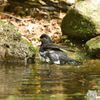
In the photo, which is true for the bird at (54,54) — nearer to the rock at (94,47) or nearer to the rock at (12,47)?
the rock at (12,47)

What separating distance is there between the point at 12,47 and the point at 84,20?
2933mm

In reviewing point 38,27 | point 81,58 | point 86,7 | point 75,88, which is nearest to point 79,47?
point 81,58

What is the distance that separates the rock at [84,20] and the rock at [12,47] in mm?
2165

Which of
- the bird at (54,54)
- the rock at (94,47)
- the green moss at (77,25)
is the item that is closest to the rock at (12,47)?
the bird at (54,54)

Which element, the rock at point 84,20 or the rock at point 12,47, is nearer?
the rock at point 12,47

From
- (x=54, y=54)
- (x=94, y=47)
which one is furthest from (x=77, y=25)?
(x=54, y=54)

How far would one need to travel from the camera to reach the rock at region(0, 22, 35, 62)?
6.09m

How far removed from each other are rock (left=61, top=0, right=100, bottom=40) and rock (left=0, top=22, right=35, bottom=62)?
2.16 meters

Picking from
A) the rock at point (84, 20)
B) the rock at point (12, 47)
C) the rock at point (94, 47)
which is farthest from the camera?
the rock at point (84, 20)

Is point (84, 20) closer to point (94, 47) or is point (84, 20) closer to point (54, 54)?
point (94, 47)

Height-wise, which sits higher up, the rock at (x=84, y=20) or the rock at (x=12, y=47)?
the rock at (x=84, y=20)

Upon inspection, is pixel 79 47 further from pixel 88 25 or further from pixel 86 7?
pixel 86 7

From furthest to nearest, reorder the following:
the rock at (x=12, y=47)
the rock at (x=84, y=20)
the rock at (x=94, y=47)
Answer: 1. the rock at (x=84, y=20)
2. the rock at (x=94, y=47)
3. the rock at (x=12, y=47)

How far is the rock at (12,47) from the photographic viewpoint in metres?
6.09
